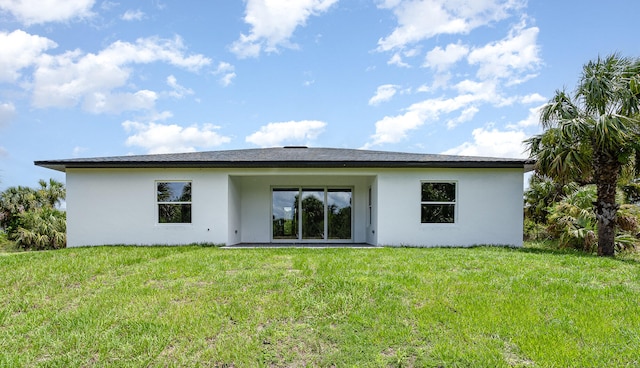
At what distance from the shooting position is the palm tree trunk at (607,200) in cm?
1045

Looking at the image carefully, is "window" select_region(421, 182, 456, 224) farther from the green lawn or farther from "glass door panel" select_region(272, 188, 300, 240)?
"glass door panel" select_region(272, 188, 300, 240)

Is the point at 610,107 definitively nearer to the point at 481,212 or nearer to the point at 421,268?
the point at 481,212

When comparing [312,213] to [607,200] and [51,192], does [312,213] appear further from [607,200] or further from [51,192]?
[51,192]

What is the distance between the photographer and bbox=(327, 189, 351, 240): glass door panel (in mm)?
14258

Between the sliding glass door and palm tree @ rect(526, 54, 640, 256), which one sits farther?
the sliding glass door

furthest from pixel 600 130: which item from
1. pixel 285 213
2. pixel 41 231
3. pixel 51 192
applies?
pixel 51 192

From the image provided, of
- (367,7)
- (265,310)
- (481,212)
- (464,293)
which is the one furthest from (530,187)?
(265,310)

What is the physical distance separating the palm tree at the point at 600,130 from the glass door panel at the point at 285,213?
28.6 feet

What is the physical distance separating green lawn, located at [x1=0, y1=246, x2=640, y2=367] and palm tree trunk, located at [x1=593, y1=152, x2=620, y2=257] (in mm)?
2701

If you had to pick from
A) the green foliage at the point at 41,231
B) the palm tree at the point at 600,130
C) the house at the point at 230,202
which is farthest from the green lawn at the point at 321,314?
the green foliage at the point at 41,231

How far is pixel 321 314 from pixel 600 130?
9689 mm

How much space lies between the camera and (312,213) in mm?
14328

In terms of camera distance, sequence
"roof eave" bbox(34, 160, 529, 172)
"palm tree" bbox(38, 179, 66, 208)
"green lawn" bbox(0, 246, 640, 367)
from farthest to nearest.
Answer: "palm tree" bbox(38, 179, 66, 208) < "roof eave" bbox(34, 160, 529, 172) < "green lawn" bbox(0, 246, 640, 367)

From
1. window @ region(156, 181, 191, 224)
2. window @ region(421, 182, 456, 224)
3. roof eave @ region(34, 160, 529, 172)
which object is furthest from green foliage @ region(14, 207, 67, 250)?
window @ region(421, 182, 456, 224)
